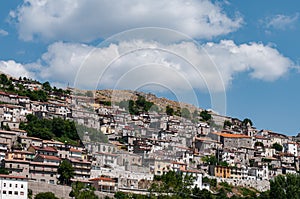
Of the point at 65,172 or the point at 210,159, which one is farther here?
the point at 210,159

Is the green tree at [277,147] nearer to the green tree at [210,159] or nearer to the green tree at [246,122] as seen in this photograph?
the green tree at [246,122]

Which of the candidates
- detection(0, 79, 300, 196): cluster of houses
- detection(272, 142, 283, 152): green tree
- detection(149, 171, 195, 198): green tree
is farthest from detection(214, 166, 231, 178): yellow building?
detection(272, 142, 283, 152): green tree

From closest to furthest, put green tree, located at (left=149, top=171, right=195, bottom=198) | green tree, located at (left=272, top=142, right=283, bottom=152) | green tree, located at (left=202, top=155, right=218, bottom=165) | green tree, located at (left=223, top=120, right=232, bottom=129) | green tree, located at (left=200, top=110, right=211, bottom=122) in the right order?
green tree, located at (left=149, top=171, right=195, bottom=198)
green tree, located at (left=202, top=155, right=218, bottom=165)
green tree, located at (left=272, top=142, right=283, bottom=152)
green tree, located at (left=200, top=110, right=211, bottom=122)
green tree, located at (left=223, top=120, right=232, bottom=129)

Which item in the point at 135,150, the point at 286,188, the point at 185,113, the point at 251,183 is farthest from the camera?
the point at 185,113

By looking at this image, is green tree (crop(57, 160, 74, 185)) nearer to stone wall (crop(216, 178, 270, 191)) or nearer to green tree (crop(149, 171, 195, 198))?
green tree (crop(149, 171, 195, 198))

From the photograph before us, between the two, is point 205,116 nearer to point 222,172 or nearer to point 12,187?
point 222,172

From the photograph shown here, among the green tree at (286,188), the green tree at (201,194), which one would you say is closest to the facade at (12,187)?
the green tree at (201,194)

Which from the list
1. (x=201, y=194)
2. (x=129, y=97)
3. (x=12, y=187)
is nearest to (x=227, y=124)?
(x=129, y=97)
